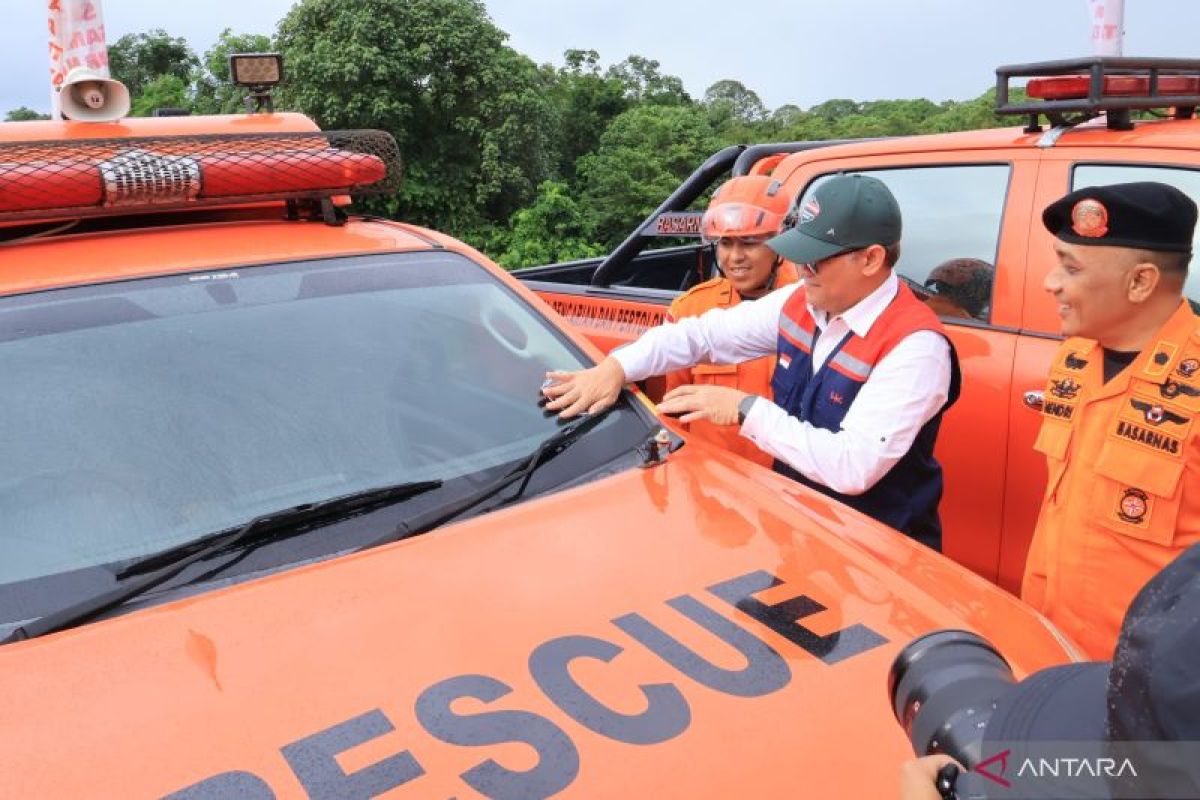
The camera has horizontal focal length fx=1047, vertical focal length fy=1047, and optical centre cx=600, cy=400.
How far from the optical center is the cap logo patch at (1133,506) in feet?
6.64

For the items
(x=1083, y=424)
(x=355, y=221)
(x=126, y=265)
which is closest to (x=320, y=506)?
(x=126, y=265)

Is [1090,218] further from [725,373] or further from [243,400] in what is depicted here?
[243,400]

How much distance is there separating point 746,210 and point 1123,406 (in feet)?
4.80

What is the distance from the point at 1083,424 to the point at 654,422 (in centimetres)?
90

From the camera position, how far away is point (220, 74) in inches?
684

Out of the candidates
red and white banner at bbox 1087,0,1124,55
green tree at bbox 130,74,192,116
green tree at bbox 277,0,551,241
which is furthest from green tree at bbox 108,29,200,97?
red and white banner at bbox 1087,0,1124,55

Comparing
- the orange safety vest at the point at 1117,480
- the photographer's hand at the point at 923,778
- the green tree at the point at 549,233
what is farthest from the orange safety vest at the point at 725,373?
the green tree at the point at 549,233

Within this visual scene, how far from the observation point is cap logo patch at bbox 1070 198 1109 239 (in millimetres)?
2039

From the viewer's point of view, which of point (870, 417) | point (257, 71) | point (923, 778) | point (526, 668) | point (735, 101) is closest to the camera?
point (923, 778)

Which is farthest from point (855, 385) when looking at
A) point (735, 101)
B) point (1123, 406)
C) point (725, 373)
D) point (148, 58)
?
point (148, 58)

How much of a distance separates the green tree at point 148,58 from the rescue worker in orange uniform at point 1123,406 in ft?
69.5

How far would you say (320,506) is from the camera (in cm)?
191

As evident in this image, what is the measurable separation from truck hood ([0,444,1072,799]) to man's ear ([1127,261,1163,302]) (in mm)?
652

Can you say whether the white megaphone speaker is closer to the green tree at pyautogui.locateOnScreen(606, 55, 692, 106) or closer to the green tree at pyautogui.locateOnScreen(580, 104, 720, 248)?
the green tree at pyautogui.locateOnScreen(580, 104, 720, 248)
